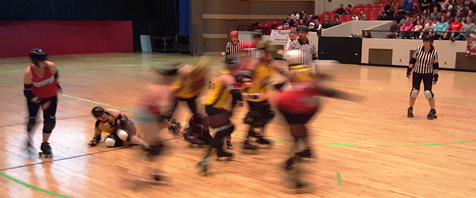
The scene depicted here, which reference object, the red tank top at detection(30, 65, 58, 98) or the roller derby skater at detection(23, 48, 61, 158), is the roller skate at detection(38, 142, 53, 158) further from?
the red tank top at detection(30, 65, 58, 98)

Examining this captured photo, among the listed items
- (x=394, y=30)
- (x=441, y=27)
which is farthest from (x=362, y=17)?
(x=441, y=27)

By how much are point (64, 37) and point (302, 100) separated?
71.4 feet

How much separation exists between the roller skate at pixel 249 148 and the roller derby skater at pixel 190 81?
1019 mm

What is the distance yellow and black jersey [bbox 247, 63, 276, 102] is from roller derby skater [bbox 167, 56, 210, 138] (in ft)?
2.27

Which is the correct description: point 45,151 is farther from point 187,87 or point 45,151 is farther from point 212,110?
point 212,110

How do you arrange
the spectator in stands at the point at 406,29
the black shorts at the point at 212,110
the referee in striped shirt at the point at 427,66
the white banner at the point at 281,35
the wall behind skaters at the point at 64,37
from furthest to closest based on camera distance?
the wall behind skaters at the point at 64,37 < the white banner at the point at 281,35 < the spectator in stands at the point at 406,29 < the referee in striped shirt at the point at 427,66 < the black shorts at the point at 212,110

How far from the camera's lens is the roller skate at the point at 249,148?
601 centimetres

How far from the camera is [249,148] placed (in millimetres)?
6094

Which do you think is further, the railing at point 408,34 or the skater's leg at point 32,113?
the railing at point 408,34

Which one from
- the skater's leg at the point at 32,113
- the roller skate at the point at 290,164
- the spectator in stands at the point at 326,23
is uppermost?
the spectator in stands at the point at 326,23

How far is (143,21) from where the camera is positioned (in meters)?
25.4

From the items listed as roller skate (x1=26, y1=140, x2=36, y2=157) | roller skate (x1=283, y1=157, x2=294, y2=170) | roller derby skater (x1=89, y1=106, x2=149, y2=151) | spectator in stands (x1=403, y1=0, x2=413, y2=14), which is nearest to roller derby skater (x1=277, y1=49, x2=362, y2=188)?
roller skate (x1=283, y1=157, x2=294, y2=170)

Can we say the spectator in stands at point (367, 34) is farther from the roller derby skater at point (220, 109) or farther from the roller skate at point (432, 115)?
the roller derby skater at point (220, 109)

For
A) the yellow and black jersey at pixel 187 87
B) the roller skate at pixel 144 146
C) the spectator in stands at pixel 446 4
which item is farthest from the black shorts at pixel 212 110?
the spectator in stands at pixel 446 4
